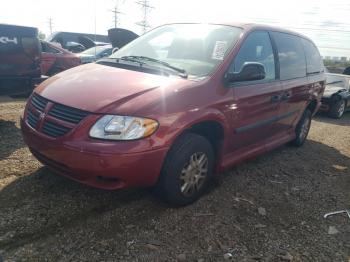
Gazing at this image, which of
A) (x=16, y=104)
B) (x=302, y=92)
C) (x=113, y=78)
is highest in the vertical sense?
(x=113, y=78)

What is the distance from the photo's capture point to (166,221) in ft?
10.3

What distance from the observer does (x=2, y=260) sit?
2.32 m

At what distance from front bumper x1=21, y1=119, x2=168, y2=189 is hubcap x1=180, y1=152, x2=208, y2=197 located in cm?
37

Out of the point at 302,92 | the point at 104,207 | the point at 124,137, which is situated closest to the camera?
the point at 124,137

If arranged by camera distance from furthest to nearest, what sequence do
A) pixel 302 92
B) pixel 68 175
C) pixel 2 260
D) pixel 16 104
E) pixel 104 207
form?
1. pixel 16 104
2. pixel 302 92
3. pixel 104 207
4. pixel 68 175
5. pixel 2 260

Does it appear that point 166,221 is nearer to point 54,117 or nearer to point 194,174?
point 194,174

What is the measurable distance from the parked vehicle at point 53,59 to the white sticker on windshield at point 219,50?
7.52 meters

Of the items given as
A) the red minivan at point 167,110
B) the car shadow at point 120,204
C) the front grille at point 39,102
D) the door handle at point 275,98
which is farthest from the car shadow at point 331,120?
the front grille at point 39,102

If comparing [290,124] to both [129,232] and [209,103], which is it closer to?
[209,103]

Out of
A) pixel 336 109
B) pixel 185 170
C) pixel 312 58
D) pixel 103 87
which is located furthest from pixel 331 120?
pixel 103 87

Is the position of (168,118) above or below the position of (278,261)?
above

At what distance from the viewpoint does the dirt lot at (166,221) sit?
2.68 m

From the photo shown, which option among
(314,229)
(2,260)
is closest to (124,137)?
(2,260)

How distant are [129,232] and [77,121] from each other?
994 mm
